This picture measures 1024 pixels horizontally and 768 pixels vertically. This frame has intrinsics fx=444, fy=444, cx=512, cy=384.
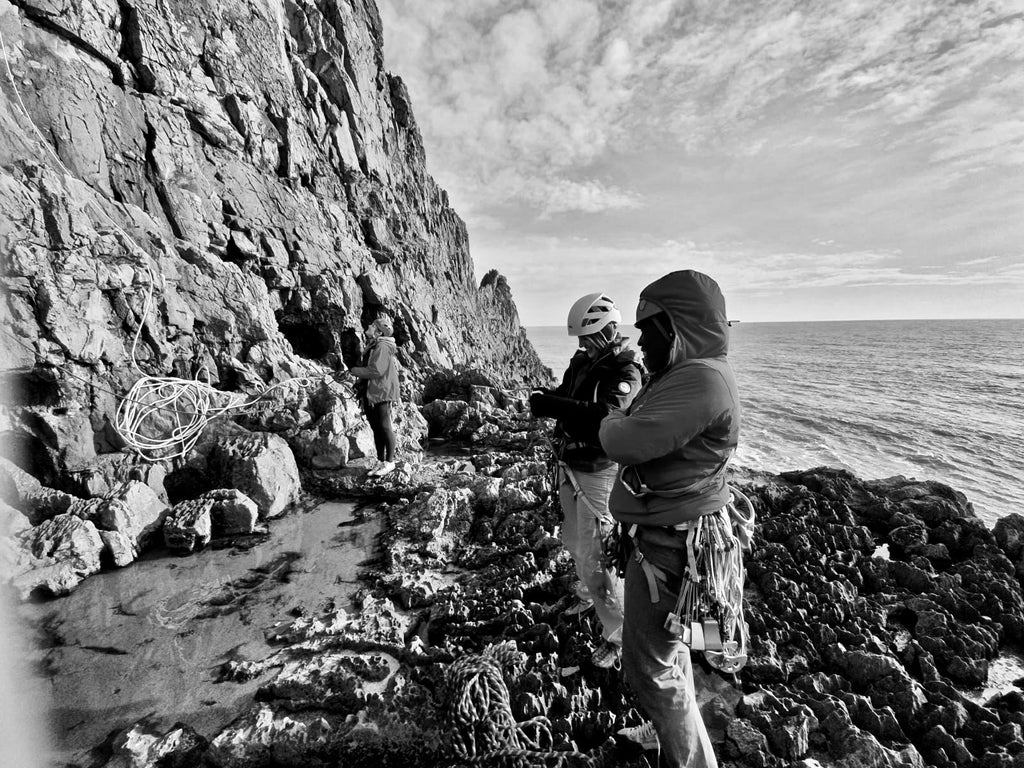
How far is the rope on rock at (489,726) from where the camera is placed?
2.64 m

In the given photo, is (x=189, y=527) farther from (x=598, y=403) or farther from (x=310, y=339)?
(x=310, y=339)

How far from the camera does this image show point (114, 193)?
9680 mm

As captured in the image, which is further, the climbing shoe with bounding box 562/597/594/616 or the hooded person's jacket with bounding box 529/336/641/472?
the climbing shoe with bounding box 562/597/594/616

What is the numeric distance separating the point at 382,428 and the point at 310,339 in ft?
26.1

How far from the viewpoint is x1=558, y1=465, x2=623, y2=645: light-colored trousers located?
139 inches

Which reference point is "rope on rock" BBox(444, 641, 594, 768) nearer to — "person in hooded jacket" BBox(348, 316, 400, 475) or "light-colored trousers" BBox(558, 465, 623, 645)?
"light-colored trousers" BBox(558, 465, 623, 645)

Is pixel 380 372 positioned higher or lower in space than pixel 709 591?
higher

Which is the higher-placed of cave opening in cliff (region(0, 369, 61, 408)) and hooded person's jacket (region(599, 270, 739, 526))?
cave opening in cliff (region(0, 369, 61, 408))

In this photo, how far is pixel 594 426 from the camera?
Answer: 337 centimetres

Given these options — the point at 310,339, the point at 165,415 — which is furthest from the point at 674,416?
the point at 310,339

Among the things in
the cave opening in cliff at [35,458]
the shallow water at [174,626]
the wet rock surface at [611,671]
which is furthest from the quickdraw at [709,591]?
the cave opening in cliff at [35,458]

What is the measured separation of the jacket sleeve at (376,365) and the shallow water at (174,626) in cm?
265

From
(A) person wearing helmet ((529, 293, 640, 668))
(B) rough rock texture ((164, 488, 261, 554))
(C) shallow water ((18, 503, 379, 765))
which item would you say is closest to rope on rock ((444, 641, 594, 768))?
(A) person wearing helmet ((529, 293, 640, 668))

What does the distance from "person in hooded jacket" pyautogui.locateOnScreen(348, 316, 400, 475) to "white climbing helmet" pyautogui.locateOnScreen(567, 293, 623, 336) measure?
493 centimetres
